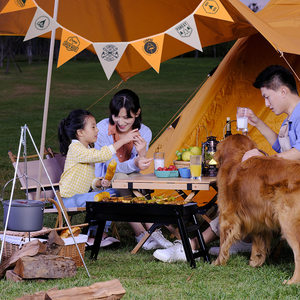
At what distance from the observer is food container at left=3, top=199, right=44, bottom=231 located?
4047mm

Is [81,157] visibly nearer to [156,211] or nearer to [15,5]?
[156,211]

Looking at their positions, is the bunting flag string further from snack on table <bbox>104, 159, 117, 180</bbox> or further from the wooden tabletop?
the wooden tabletop

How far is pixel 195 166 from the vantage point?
15.7ft

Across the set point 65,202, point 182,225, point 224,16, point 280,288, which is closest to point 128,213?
point 182,225

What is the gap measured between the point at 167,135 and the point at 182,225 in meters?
2.19

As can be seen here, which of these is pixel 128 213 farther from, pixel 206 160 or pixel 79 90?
pixel 79 90

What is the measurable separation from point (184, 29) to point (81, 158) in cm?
134

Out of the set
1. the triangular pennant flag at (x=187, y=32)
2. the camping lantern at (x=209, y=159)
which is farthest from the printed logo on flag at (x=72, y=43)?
the camping lantern at (x=209, y=159)

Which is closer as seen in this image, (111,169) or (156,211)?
(156,211)

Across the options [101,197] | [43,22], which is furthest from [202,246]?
[43,22]

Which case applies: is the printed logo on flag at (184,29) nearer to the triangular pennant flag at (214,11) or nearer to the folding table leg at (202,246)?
the triangular pennant flag at (214,11)

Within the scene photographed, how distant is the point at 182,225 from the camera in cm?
→ 449

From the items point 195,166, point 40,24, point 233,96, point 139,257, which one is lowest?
point 139,257

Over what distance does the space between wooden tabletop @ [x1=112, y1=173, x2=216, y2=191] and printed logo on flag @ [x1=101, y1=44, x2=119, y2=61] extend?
1.09 metres
